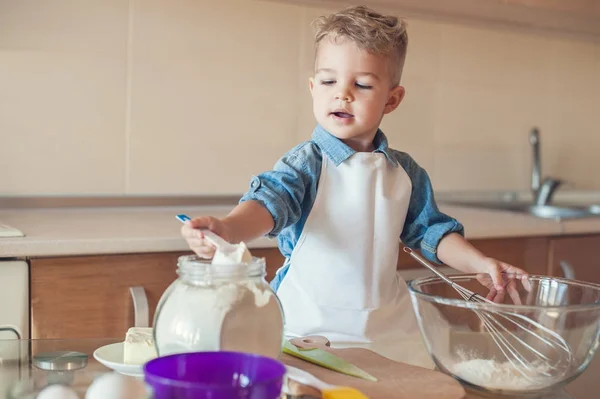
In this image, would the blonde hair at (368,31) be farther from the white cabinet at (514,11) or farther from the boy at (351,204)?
the white cabinet at (514,11)

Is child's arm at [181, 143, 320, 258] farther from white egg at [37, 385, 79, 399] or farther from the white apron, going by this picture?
white egg at [37, 385, 79, 399]

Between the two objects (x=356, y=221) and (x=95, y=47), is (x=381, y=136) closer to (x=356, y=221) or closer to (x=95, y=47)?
(x=356, y=221)

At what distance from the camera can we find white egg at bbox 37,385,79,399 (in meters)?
0.60

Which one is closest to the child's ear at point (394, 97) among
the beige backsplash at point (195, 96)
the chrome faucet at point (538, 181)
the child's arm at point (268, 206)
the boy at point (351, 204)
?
the boy at point (351, 204)

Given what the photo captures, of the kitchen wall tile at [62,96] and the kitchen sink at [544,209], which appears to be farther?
the kitchen sink at [544,209]

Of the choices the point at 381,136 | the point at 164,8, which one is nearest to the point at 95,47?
the point at 164,8

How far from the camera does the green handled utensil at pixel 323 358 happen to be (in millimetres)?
704

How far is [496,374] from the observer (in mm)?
700

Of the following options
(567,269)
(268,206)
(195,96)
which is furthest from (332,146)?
(567,269)

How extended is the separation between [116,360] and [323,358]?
7.7 inches

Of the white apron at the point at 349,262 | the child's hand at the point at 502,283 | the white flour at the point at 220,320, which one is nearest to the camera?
the white flour at the point at 220,320

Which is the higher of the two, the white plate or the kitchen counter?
the kitchen counter

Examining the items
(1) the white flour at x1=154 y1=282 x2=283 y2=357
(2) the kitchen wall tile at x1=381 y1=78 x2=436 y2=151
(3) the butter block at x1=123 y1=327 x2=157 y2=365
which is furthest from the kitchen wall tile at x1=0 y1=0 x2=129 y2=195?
(1) the white flour at x1=154 y1=282 x2=283 y2=357

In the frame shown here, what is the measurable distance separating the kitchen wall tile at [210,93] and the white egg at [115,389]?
1272 millimetres
